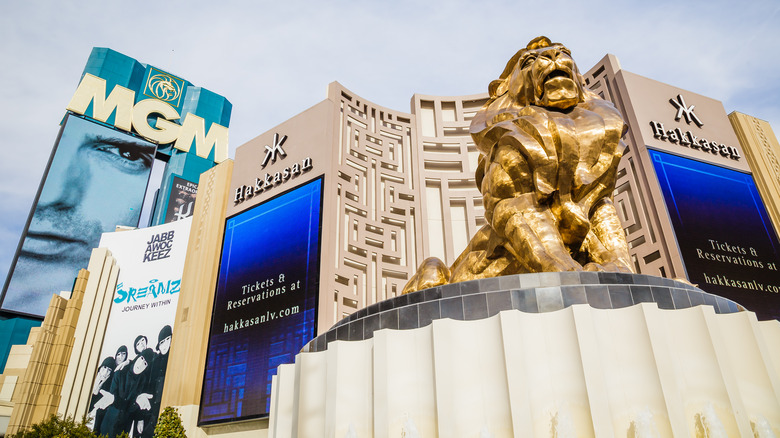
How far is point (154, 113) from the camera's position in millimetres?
33219

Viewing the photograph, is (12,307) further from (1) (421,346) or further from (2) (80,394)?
(1) (421,346)

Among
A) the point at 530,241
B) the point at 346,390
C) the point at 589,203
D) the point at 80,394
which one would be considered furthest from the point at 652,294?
the point at 80,394

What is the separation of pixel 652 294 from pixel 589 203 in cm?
187

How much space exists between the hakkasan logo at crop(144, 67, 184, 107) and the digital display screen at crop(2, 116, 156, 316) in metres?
4.29

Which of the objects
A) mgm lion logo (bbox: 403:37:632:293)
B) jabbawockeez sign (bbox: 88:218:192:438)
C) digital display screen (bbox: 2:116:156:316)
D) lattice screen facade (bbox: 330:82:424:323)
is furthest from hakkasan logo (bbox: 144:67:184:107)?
mgm lion logo (bbox: 403:37:632:293)

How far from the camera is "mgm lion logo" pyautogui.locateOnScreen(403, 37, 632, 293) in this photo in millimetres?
6238

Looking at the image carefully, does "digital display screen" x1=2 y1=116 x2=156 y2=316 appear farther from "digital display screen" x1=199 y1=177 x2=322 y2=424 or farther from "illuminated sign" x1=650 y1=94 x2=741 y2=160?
"illuminated sign" x1=650 y1=94 x2=741 y2=160

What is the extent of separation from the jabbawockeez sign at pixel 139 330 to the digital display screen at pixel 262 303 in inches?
120

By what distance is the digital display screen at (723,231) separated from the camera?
13.3m

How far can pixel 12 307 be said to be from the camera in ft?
77.4

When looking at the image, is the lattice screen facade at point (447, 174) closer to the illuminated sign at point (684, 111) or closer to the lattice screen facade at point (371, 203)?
the lattice screen facade at point (371, 203)

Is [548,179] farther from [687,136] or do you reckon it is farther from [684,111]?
[684,111]

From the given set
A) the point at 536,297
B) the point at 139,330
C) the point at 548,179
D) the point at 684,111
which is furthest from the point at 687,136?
the point at 139,330

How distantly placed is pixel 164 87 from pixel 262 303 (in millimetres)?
25010
